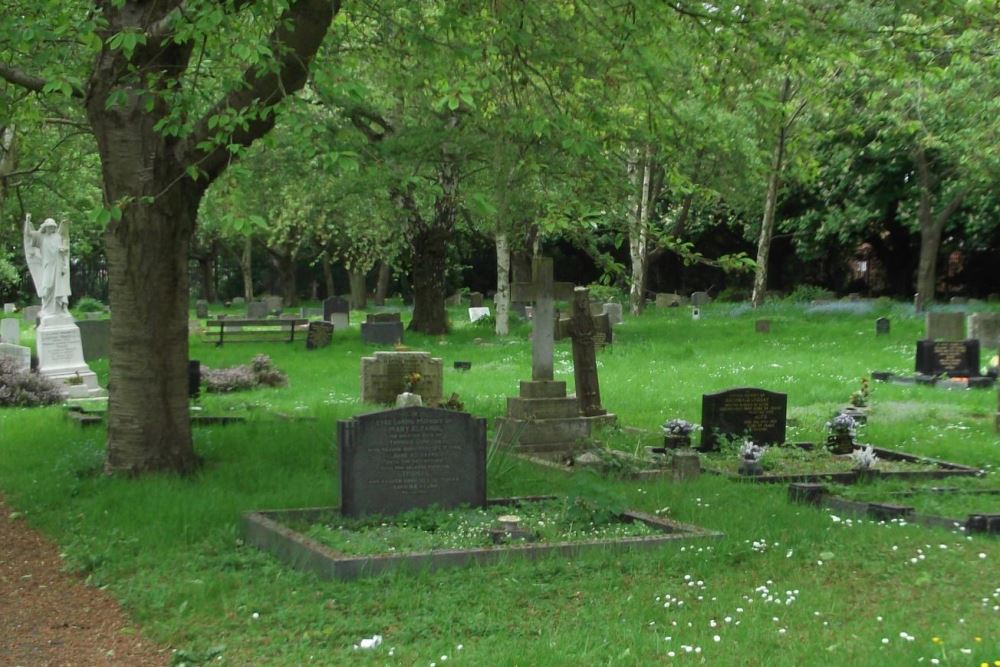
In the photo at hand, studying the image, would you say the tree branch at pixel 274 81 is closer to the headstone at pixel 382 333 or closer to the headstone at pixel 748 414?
the headstone at pixel 748 414

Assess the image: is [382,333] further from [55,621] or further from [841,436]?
[55,621]

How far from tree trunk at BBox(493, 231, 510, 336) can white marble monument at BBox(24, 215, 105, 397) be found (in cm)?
1224

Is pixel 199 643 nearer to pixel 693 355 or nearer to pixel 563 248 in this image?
pixel 693 355

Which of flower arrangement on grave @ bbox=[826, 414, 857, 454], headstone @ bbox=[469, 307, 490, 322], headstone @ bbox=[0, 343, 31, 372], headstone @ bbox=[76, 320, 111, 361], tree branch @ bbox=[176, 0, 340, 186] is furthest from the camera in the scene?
headstone @ bbox=[469, 307, 490, 322]

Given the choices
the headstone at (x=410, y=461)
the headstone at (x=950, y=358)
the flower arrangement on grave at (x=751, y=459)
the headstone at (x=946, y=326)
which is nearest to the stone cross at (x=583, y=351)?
the flower arrangement on grave at (x=751, y=459)

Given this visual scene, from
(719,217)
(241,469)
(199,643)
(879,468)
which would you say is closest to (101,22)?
(241,469)

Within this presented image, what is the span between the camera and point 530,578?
738cm

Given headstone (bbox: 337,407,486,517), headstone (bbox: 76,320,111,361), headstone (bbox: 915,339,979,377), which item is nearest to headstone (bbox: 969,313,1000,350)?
headstone (bbox: 915,339,979,377)

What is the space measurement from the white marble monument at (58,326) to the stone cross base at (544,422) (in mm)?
8828

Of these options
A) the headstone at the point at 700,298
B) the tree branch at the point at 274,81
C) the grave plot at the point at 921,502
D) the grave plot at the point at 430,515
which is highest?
the tree branch at the point at 274,81

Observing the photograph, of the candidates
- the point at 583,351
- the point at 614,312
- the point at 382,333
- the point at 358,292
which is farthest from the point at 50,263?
the point at 358,292

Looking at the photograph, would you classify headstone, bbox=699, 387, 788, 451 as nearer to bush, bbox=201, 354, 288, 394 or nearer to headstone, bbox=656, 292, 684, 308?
bush, bbox=201, 354, 288, 394

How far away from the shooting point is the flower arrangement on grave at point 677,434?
1277 centimetres

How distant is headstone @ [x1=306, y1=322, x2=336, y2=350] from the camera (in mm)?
29109
